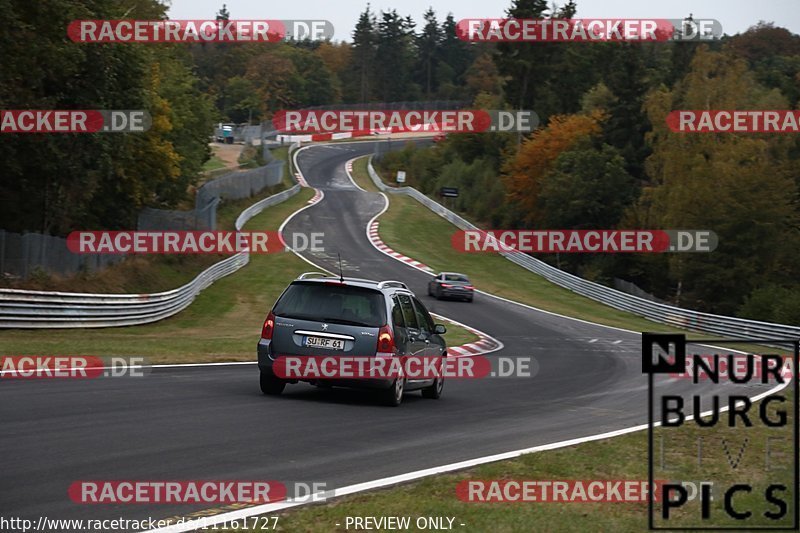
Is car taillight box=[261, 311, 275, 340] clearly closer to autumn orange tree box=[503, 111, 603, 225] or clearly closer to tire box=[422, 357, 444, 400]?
tire box=[422, 357, 444, 400]

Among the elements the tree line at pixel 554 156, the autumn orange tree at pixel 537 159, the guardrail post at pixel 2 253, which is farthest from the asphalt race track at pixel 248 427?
the autumn orange tree at pixel 537 159

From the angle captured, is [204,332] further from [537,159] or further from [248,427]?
[537,159]

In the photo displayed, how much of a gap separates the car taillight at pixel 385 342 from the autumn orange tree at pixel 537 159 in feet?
199

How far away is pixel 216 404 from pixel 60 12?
1884 centimetres

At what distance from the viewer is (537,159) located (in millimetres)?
74812

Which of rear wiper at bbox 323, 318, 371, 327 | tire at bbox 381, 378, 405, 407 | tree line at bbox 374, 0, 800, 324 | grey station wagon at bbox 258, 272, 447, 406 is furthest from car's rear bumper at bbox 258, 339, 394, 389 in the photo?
tree line at bbox 374, 0, 800, 324

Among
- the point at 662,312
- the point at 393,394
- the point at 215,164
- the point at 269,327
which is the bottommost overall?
the point at 662,312

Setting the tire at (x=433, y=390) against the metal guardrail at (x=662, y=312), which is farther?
the metal guardrail at (x=662, y=312)

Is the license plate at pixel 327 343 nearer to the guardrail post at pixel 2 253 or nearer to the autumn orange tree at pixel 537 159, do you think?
the guardrail post at pixel 2 253

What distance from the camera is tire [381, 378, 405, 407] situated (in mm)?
13406

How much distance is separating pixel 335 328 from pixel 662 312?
3539 cm

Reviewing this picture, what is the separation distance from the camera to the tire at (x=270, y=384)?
13484mm

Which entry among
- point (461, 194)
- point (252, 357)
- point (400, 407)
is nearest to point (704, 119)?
point (461, 194)

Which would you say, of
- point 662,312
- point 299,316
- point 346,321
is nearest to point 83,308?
point 299,316
